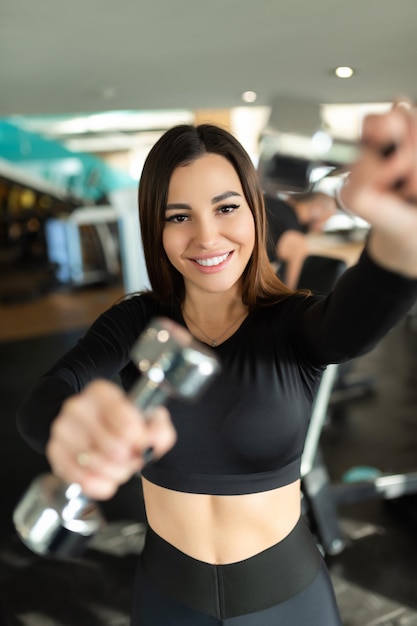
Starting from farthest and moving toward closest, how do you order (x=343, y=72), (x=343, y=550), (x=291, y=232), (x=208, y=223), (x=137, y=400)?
(x=291, y=232) < (x=343, y=550) < (x=343, y=72) < (x=208, y=223) < (x=137, y=400)

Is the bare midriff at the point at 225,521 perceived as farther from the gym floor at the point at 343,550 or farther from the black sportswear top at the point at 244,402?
the gym floor at the point at 343,550

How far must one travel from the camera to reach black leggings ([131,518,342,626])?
3.32ft

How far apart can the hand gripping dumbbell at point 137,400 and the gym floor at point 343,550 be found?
1.79 metres

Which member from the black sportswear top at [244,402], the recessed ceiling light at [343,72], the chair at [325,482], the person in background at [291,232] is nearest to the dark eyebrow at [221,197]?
the black sportswear top at [244,402]

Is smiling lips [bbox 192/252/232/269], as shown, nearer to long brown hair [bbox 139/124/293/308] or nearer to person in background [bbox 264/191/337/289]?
long brown hair [bbox 139/124/293/308]

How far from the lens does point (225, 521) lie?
1015 mm

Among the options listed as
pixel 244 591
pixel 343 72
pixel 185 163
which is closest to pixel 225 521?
pixel 244 591

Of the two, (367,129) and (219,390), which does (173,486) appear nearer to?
(219,390)

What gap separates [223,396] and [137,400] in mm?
538

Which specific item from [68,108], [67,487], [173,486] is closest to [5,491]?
[68,108]

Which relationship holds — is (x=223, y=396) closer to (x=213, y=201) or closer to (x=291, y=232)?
(x=213, y=201)

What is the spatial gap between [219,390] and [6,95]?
2.54 ft

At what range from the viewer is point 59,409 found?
2.44 feet

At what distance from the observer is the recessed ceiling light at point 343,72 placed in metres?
1.09
